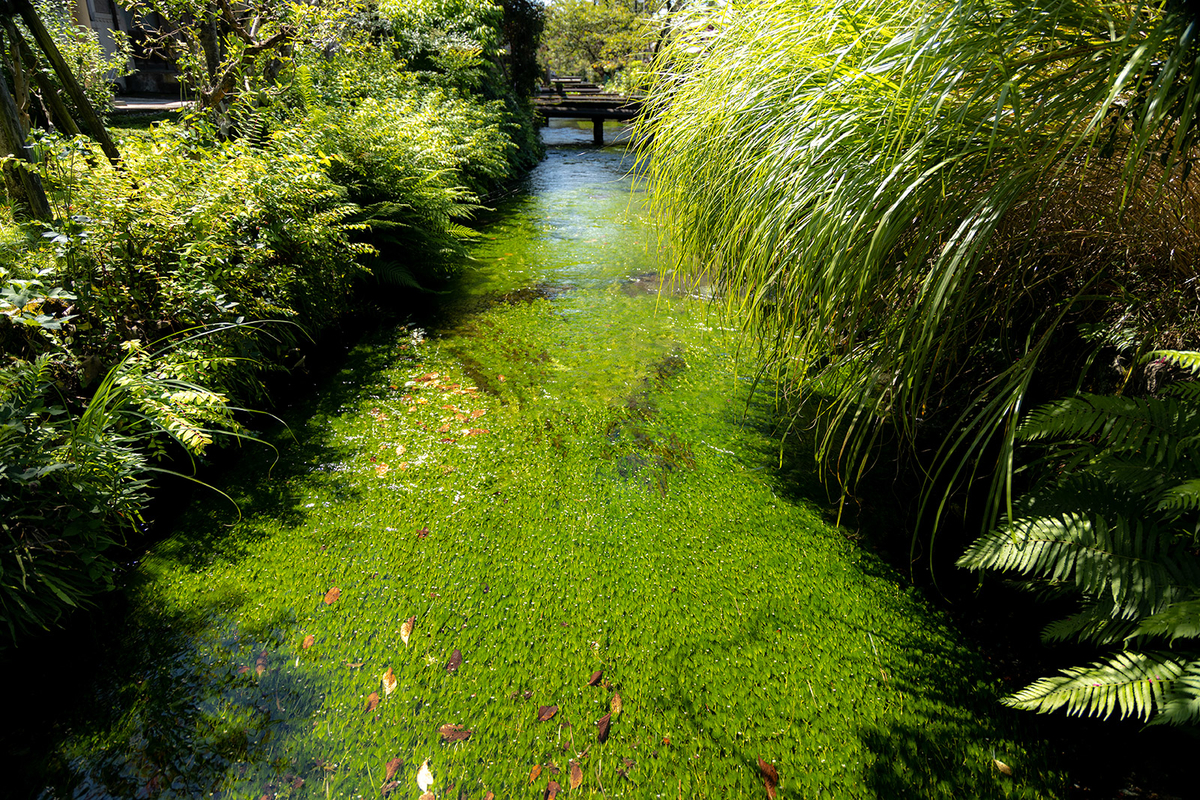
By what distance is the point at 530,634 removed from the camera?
1.69 metres

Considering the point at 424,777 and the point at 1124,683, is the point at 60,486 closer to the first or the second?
the point at 424,777

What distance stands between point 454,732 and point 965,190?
6.02 ft

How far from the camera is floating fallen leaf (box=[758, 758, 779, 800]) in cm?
131

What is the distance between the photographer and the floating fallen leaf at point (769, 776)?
131 centimetres

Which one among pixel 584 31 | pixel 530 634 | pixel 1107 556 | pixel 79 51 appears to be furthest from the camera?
pixel 584 31

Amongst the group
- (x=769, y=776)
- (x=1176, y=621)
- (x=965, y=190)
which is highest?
(x=965, y=190)

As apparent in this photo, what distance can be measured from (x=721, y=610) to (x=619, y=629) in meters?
0.32

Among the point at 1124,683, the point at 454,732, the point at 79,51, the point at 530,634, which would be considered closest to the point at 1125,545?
the point at 1124,683

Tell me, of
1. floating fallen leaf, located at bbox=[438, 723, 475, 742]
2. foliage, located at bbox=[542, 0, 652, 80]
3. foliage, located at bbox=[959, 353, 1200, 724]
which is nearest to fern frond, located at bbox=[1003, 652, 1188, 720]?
foliage, located at bbox=[959, 353, 1200, 724]

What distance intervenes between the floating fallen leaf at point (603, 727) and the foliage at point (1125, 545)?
0.90m


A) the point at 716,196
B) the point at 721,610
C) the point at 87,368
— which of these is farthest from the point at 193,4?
the point at 721,610

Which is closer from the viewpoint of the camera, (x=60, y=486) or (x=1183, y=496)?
(x=1183, y=496)

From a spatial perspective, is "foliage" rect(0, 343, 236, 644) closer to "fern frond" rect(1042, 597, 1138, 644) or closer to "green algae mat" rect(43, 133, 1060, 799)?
"green algae mat" rect(43, 133, 1060, 799)

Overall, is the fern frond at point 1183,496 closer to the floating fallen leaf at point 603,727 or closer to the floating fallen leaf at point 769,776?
the floating fallen leaf at point 769,776
